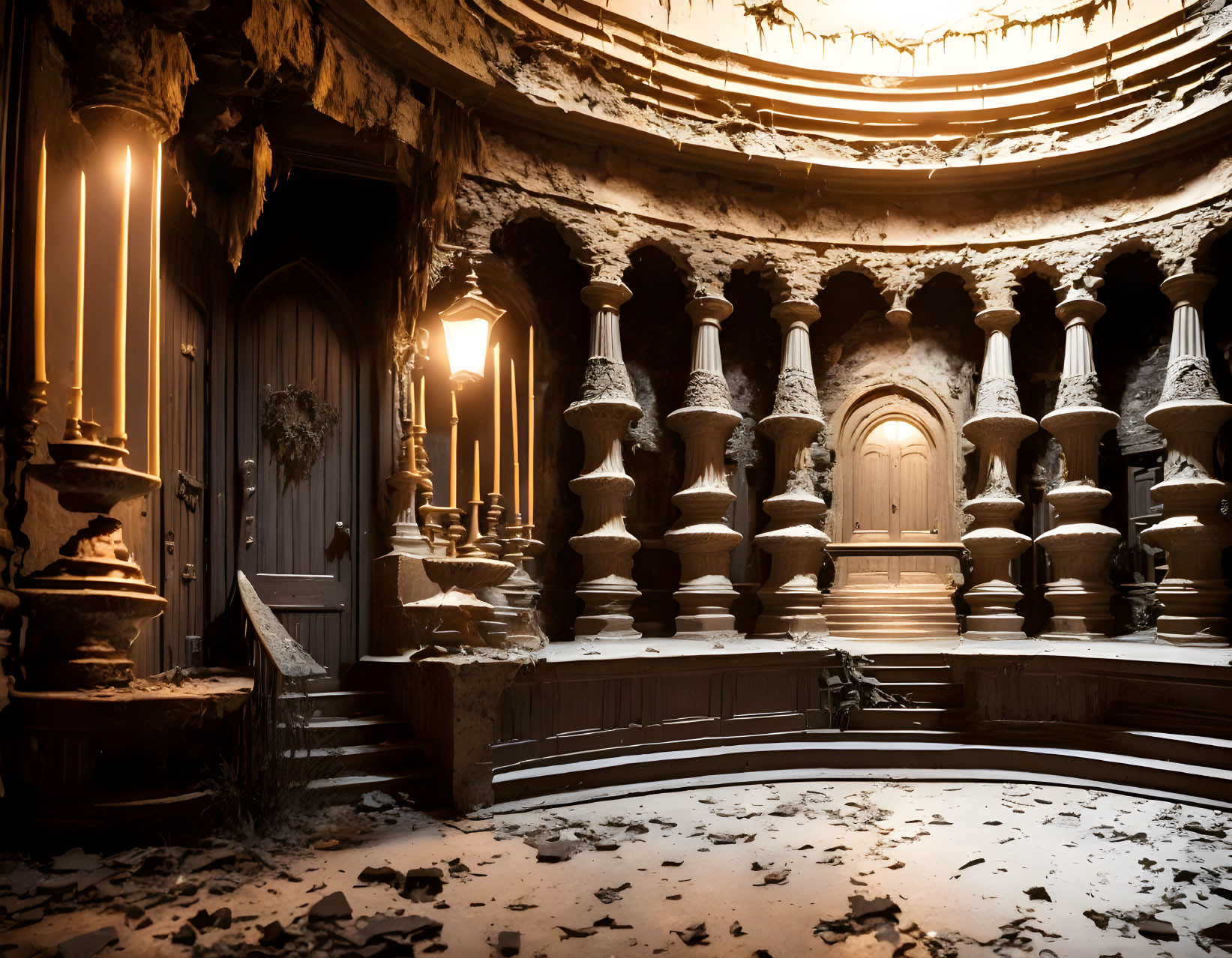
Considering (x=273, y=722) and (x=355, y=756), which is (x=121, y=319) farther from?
(x=355, y=756)

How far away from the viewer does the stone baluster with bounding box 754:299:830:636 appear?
9.85 meters

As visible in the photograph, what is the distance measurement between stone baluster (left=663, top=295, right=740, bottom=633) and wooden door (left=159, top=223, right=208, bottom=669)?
4.43 metres

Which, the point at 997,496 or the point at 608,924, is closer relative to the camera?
the point at 608,924

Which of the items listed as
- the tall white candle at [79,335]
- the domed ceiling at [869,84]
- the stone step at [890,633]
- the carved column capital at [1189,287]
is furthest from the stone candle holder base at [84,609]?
the carved column capital at [1189,287]

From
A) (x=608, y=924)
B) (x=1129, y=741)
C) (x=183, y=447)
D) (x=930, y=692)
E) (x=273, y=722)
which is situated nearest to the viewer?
(x=608, y=924)

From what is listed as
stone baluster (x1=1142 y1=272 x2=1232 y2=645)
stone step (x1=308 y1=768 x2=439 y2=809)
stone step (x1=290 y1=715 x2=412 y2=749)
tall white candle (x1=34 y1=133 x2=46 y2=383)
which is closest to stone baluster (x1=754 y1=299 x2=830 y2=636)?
stone baluster (x1=1142 y1=272 x2=1232 y2=645)

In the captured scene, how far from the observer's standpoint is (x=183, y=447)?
659 cm

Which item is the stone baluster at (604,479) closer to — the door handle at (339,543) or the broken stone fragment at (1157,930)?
the door handle at (339,543)

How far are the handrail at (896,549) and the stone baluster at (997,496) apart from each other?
342mm

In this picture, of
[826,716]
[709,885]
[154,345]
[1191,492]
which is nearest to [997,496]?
[1191,492]

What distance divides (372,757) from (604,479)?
3.75 m

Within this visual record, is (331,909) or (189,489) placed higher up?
(189,489)

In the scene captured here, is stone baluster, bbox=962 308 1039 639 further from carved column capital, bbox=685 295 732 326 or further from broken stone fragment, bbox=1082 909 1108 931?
broken stone fragment, bbox=1082 909 1108 931

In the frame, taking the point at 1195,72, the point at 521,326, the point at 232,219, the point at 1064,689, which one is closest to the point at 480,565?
the point at 232,219
